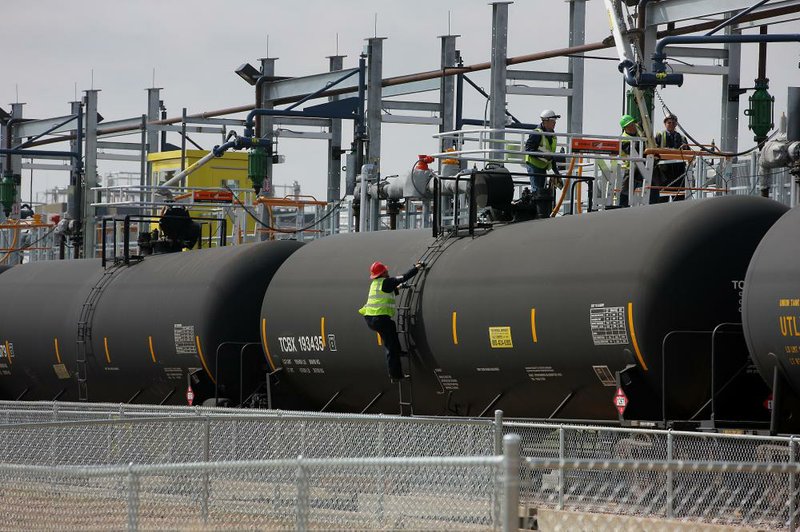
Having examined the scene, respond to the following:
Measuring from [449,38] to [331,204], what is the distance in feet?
19.2

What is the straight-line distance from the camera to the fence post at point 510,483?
639cm

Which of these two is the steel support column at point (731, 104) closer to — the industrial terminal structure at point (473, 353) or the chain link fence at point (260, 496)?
the industrial terminal structure at point (473, 353)

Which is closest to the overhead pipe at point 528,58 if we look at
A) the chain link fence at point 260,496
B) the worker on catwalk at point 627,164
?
the worker on catwalk at point 627,164

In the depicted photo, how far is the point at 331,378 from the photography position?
19266 mm

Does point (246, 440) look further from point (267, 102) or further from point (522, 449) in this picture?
point (267, 102)

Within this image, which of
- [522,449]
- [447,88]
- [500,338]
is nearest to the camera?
[522,449]

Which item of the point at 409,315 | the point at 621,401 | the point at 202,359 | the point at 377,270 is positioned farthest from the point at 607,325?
the point at 202,359

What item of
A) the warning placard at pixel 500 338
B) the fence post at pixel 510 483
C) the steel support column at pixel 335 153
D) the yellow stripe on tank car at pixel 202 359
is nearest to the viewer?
the fence post at pixel 510 483

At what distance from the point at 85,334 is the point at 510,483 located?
19207 mm

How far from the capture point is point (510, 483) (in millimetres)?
6414

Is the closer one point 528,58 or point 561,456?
point 561,456

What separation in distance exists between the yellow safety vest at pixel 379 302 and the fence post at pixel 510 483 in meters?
11.2

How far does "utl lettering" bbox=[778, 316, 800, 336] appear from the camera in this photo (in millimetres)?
12953

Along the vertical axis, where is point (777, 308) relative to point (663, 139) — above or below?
below
